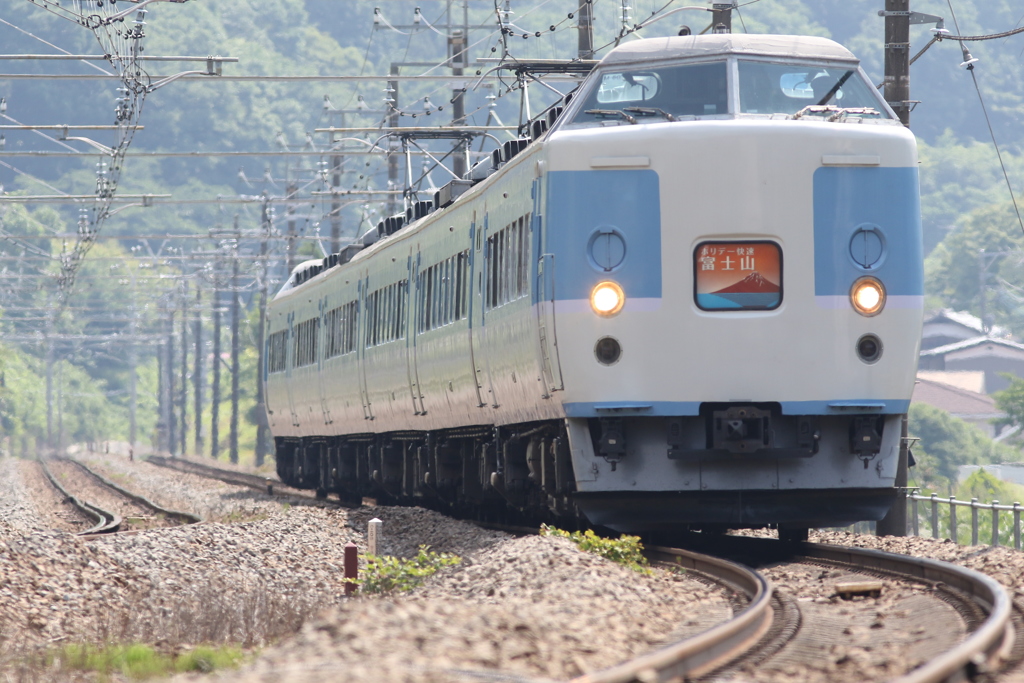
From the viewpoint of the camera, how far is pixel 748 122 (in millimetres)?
11086

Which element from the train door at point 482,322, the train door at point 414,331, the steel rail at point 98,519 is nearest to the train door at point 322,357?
the steel rail at point 98,519

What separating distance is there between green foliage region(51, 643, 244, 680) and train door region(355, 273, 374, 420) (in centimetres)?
1109

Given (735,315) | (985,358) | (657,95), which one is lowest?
(735,315)

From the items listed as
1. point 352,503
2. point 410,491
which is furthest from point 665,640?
point 352,503

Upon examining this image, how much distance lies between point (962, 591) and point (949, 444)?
72266 millimetres

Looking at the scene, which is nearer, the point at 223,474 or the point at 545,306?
the point at 545,306

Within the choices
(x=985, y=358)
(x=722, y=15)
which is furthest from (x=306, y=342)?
(x=985, y=358)

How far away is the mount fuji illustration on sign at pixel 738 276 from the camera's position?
35.8 ft

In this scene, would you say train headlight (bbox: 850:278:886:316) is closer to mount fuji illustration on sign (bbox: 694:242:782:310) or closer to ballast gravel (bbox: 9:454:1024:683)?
mount fuji illustration on sign (bbox: 694:242:782:310)

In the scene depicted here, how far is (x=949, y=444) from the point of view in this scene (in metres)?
78.2

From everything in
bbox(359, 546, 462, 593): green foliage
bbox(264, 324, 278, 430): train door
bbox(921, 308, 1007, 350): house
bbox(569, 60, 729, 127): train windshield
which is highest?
bbox(921, 308, 1007, 350): house

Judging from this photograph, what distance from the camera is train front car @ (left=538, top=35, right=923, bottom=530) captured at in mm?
10867

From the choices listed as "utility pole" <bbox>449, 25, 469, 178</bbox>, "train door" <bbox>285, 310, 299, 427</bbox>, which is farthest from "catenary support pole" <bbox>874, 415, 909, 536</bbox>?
"train door" <bbox>285, 310, 299, 427</bbox>

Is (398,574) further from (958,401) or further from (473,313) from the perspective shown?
(958,401)
